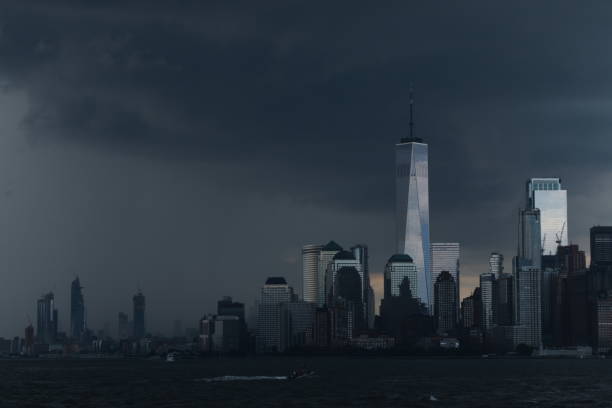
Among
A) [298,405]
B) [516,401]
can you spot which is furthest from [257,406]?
[516,401]

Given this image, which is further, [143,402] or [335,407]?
[143,402]

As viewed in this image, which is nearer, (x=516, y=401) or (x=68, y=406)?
(x=68, y=406)

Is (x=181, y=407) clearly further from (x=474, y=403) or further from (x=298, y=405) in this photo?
(x=474, y=403)

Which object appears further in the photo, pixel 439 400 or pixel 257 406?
pixel 439 400

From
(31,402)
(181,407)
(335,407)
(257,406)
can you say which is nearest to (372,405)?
(335,407)

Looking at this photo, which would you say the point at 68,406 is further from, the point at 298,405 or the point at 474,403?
the point at 474,403

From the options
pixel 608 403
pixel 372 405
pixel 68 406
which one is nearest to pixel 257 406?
pixel 372 405

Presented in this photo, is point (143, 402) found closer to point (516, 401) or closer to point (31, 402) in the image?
point (31, 402)
